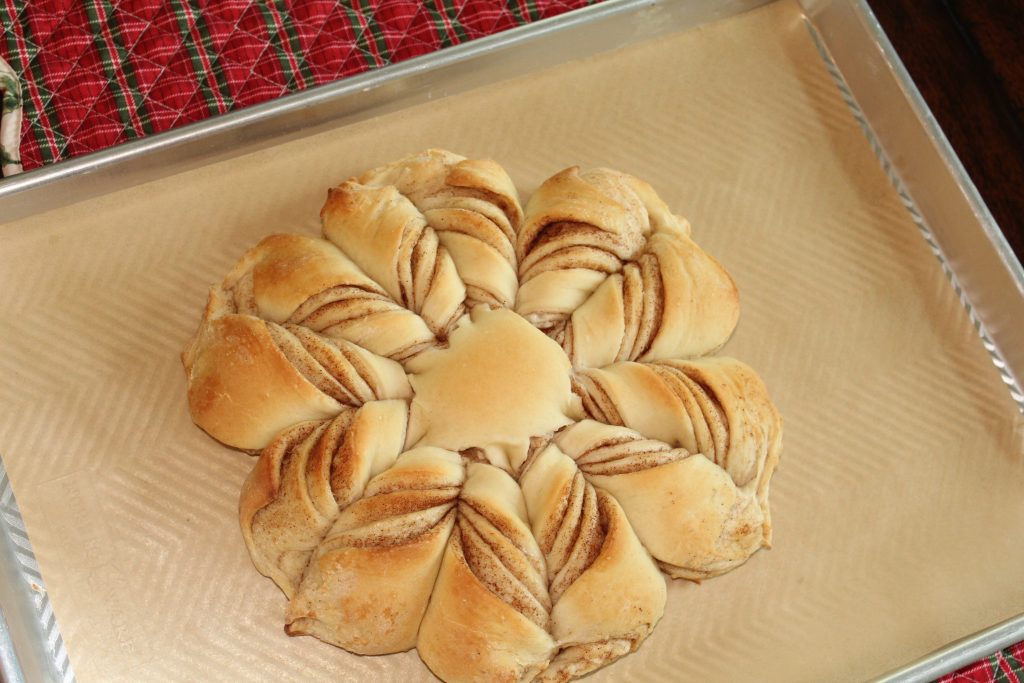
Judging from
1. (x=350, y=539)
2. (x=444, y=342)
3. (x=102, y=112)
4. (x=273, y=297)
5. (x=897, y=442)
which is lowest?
(x=897, y=442)

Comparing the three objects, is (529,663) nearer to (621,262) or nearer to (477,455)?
(477,455)

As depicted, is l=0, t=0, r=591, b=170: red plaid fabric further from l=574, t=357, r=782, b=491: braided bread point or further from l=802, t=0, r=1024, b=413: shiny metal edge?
l=574, t=357, r=782, b=491: braided bread point

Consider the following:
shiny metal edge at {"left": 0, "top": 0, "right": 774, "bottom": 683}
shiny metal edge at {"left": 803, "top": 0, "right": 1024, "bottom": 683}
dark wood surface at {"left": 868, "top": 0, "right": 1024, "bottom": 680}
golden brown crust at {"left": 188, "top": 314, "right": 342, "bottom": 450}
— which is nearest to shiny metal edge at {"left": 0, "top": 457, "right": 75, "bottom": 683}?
shiny metal edge at {"left": 0, "top": 0, "right": 774, "bottom": 683}

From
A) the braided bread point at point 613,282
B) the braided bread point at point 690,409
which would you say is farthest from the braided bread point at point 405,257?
the braided bread point at point 690,409

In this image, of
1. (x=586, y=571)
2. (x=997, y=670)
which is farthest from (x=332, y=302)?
(x=997, y=670)

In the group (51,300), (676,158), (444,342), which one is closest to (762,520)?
(444,342)

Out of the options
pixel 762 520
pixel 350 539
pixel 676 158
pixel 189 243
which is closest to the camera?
pixel 350 539
